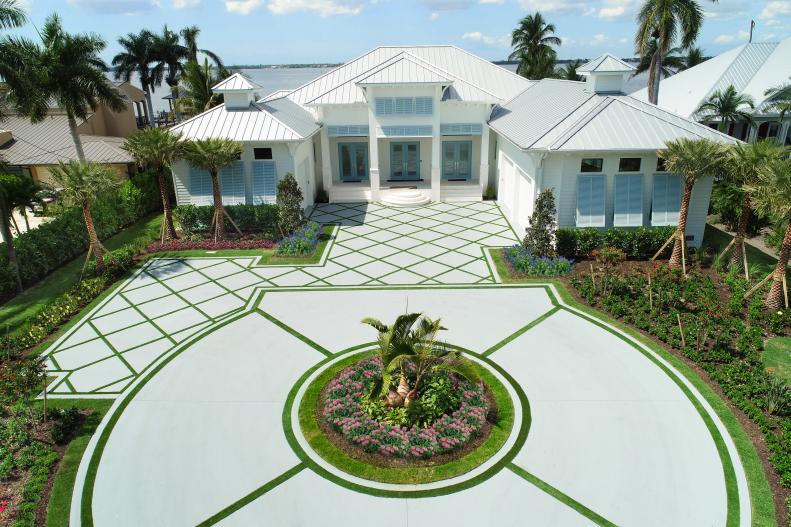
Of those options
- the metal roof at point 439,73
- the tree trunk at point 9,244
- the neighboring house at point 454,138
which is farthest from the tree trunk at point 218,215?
the metal roof at point 439,73

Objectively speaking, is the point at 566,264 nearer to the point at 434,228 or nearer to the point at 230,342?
the point at 434,228

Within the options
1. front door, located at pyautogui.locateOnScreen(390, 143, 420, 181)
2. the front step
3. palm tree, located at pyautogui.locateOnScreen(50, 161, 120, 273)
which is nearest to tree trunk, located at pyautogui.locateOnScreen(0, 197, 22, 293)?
palm tree, located at pyautogui.locateOnScreen(50, 161, 120, 273)

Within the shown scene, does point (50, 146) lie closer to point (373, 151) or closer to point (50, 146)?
point (50, 146)

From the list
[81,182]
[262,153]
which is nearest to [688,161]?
[262,153]

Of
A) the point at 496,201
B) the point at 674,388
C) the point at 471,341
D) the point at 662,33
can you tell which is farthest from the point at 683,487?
the point at 662,33

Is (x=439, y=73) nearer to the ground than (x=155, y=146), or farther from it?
farther from it

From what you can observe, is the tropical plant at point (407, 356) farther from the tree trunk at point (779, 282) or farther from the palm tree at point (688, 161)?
the palm tree at point (688, 161)
